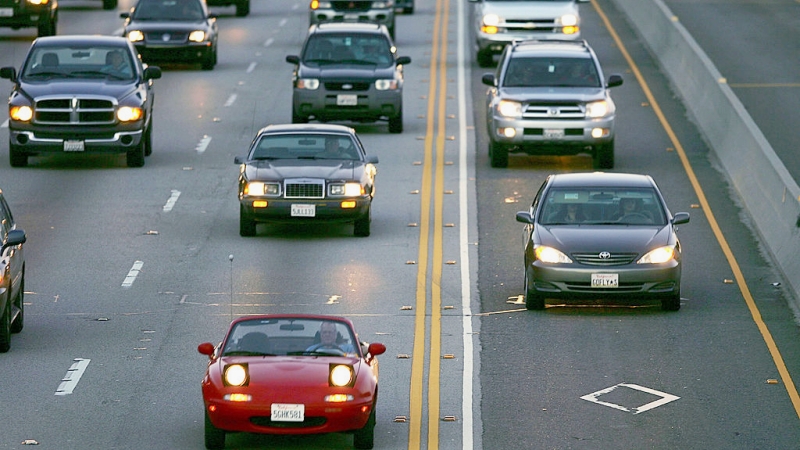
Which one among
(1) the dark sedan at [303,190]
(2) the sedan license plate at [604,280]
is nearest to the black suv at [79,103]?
(1) the dark sedan at [303,190]

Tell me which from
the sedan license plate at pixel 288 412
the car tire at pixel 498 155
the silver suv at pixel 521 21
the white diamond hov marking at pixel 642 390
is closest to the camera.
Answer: the sedan license plate at pixel 288 412

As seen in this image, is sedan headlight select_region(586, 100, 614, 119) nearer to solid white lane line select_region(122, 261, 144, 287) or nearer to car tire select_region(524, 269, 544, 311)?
solid white lane line select_region(122, 261, 144, 287)

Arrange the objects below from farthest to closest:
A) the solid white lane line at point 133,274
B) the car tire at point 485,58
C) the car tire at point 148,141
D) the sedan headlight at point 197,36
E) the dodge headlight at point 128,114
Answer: the car tire at point 485,58 → the sedan headlight at point 197,36 → the car tire at point 148,141 → the dodge headlight at point 128,114 → the solid white lane line at point 133,274

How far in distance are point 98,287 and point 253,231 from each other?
3635 mm

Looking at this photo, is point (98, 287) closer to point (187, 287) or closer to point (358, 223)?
point (187, 287)

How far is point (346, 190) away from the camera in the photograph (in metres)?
25.3

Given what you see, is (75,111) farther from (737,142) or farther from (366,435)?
(366,435)

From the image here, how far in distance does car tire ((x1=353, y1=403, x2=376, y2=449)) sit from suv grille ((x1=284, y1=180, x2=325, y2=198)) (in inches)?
402

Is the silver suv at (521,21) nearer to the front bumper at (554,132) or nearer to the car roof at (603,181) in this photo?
the front bumper at (554,132)

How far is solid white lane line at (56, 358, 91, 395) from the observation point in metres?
17.5

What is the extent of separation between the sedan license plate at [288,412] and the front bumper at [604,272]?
6502 millimetres

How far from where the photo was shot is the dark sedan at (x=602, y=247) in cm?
2081

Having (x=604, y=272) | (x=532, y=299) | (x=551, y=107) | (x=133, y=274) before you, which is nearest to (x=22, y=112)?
(x=133, y=274)

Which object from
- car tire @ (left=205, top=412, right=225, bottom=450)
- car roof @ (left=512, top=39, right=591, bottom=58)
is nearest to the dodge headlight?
car roof @ (left=512, top=39, right=591, bottom=58)
